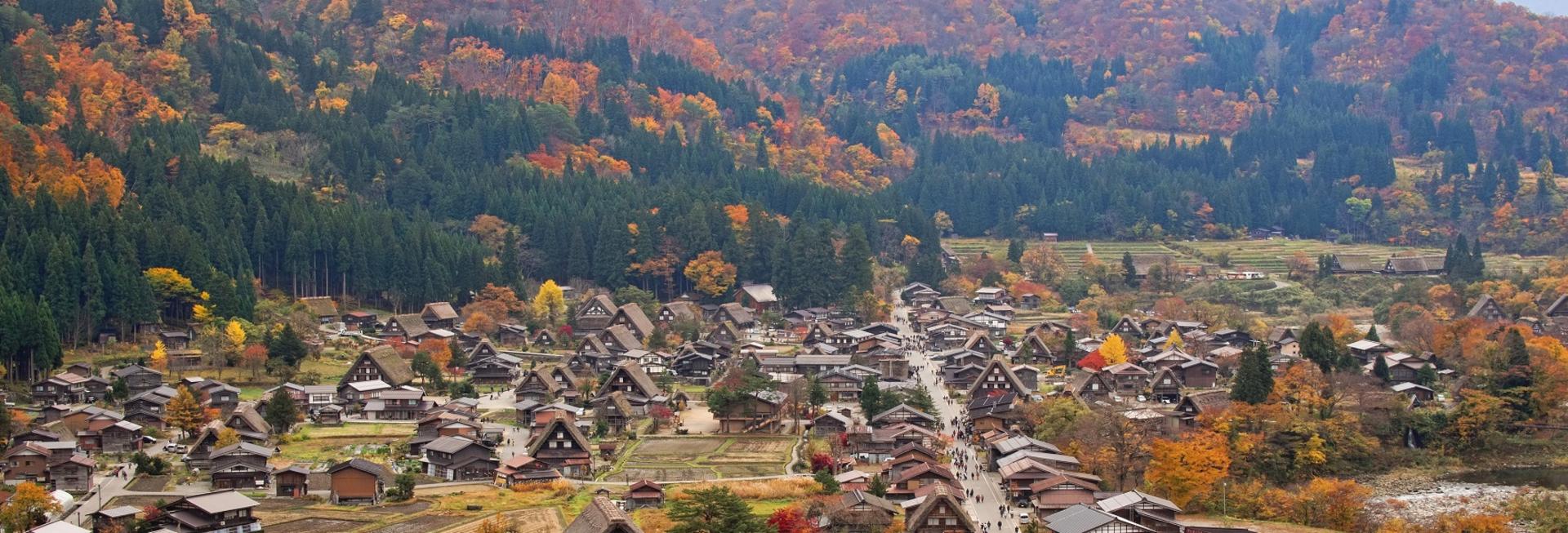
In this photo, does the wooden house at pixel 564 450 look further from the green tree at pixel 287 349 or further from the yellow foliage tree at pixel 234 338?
the yellow foliage tree at pixel 234 338

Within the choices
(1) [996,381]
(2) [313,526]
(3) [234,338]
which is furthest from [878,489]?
(3) [234,338]

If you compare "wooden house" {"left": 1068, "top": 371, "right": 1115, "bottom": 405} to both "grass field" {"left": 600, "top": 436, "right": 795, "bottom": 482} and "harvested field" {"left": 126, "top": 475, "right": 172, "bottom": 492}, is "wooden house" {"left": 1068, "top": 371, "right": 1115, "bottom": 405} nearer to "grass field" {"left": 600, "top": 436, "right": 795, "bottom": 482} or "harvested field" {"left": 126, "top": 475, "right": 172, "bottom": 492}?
"grass field" {"left": 600, "top": 436, "right": 795, "bottom": 482}

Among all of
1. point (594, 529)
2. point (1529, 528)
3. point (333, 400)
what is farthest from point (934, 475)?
point (333, 400)

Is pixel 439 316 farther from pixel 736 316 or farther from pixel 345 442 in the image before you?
pixel 345 442

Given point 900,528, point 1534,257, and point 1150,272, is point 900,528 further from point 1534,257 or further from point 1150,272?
point 1534,257

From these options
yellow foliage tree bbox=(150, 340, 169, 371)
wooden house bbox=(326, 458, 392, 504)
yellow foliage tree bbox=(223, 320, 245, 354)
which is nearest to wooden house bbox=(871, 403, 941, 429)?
wooden house bbox=(326, 458, 392, 504)

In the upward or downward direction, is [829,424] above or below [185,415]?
below

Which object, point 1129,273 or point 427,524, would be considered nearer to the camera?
point 427,524
